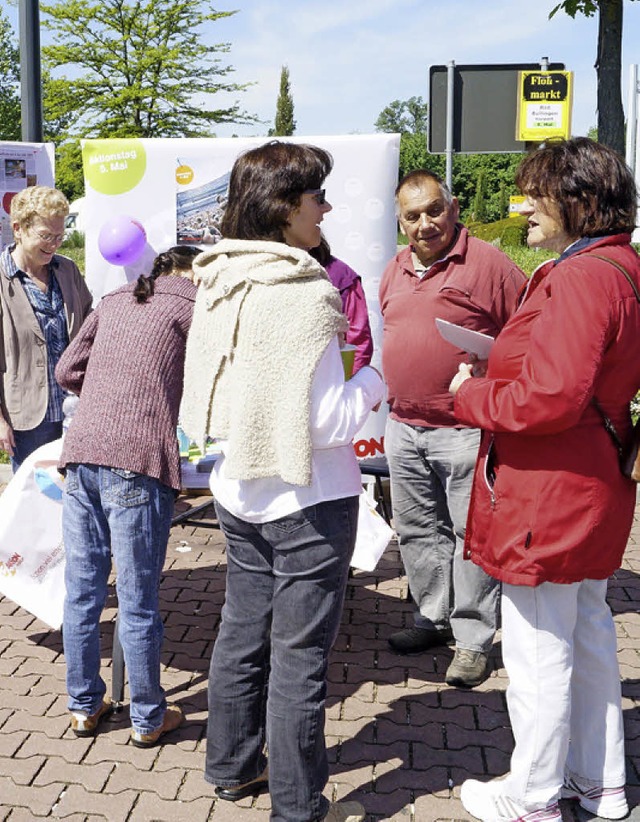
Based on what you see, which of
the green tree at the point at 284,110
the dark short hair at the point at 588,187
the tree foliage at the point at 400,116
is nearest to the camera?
the dark short hair at the point at 588,187

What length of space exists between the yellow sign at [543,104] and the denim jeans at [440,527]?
4.49 m

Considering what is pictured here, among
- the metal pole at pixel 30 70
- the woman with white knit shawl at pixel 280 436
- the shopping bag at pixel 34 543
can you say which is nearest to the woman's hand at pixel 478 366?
the woman with white knit shawl at pixel 280 436

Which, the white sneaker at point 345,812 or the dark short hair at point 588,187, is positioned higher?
the dark short hair at point 588,187

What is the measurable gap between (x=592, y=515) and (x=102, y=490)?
4.86ft

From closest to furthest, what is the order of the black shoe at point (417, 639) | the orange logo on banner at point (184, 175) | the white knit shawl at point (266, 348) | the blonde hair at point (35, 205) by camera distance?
1. the white knit shawl at point (266, 348)
2. the blonde hair at point (35, 205)
3. the black shoe at point (417, 639)
4. the orange logo on banner at point (184, 175)

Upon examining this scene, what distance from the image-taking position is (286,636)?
8.03 feet

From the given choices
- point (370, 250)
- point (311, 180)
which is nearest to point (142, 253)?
point (370, 250)

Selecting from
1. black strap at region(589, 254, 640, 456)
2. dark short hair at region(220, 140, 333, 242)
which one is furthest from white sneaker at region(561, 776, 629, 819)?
dark short hair at region(220, 140, 333, 242)

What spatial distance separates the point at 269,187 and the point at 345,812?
5.80ft

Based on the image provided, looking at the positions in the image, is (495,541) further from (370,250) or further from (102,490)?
(370,250)

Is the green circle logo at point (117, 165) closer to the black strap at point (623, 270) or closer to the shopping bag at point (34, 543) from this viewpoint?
the shopping bag at point (34, 543)

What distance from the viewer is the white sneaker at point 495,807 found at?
2.64 m

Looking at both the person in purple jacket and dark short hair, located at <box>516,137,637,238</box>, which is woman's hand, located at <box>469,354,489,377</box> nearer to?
dark short hair, located at <box>516,137,637,238</box>

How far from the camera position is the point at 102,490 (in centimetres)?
291
